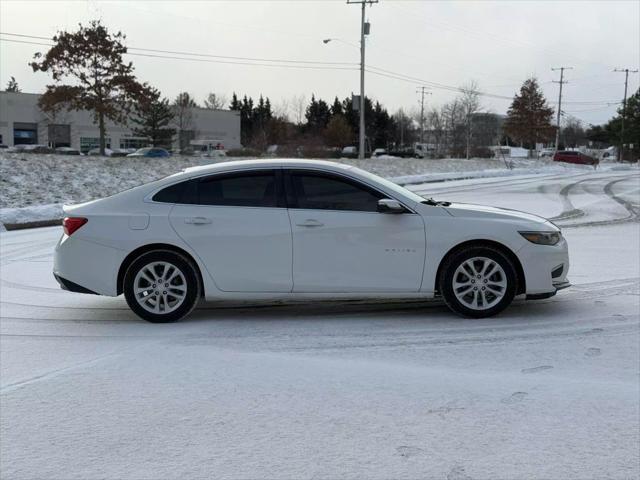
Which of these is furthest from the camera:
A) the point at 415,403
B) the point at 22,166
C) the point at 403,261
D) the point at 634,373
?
the point at 22,166

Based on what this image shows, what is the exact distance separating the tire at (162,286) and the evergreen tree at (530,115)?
238ft

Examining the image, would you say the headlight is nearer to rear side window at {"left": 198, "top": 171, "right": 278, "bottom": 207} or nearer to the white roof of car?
the white roof of car

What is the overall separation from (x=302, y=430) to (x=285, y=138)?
81.1m

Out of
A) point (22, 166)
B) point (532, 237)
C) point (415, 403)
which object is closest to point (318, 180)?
point (532, 237)

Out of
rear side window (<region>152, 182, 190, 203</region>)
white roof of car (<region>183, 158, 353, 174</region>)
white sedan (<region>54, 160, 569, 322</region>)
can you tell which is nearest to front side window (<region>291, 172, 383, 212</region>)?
white sedan (<region>54, 160, 569, 322</region>)

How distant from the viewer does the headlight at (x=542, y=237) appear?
6.31 meters

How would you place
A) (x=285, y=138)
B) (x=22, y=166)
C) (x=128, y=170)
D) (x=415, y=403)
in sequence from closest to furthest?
(x=415, y=403)
(x=22, y=166)
(x=128, y=170)
(x=285, y=138)

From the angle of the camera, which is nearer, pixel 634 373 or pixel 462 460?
pixel 462 460

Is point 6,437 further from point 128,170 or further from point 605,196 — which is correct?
point 128,170

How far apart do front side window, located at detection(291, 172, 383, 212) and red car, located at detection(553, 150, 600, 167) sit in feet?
211

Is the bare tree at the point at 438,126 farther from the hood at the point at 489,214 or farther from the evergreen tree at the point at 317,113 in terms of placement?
the hood at the point at 489,214

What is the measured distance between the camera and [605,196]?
2197 cm

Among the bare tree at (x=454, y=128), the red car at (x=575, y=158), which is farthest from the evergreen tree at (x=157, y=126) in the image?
the red car at (x=575, y=158)

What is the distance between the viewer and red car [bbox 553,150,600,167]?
65.7m
